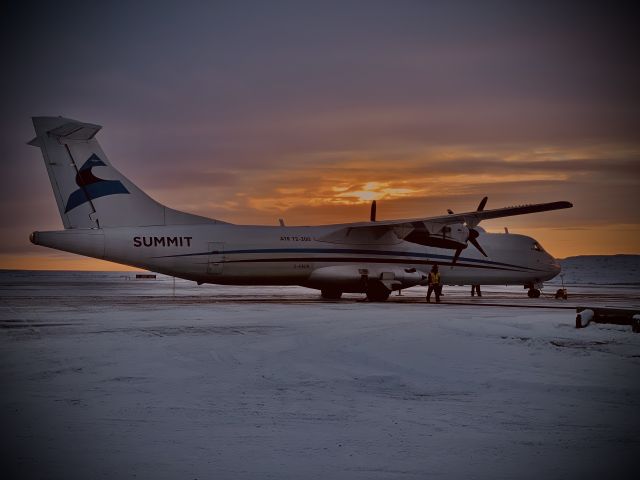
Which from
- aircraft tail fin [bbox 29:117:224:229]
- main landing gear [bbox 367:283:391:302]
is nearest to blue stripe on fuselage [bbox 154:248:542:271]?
main landing gear [bbox 367:283:391:302]

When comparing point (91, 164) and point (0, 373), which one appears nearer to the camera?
point (0, 373)

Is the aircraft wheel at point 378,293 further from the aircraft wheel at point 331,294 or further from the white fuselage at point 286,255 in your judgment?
the aircraft wheel at point 331,294

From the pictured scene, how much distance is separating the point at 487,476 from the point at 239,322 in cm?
1261

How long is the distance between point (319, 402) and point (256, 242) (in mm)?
19640

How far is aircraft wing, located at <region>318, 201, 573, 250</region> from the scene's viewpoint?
93.2 ft

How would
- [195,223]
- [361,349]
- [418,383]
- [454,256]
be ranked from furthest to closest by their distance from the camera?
[454,256], [195,223], [361,349], [418,383]

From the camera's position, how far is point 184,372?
10484mm

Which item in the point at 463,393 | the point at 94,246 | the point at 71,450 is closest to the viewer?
the point at 71,450

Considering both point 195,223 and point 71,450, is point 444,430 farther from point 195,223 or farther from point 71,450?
point 195,223

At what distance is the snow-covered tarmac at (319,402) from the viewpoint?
5980mm

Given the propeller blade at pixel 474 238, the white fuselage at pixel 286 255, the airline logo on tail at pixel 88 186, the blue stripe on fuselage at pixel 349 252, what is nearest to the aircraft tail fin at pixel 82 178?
the airline logo on tail at pixel 88 186

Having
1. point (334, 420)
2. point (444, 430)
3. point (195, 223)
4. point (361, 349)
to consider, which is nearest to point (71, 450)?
point (334, 420)

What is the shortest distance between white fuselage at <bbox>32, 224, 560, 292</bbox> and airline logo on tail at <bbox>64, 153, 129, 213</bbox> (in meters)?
1.23

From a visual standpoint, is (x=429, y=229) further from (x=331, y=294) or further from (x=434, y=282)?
(x=331, y=294)
